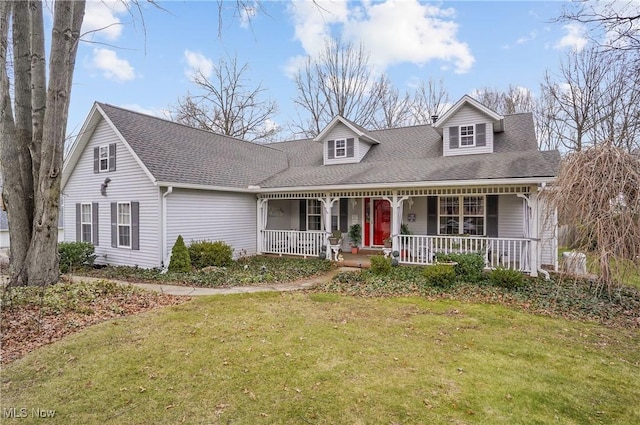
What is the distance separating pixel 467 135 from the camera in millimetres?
12844

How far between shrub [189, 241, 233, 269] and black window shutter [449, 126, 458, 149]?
9068 mm

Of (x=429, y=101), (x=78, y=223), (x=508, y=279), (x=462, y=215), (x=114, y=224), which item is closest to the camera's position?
(x=508, y=279)

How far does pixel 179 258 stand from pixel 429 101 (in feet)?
79.3

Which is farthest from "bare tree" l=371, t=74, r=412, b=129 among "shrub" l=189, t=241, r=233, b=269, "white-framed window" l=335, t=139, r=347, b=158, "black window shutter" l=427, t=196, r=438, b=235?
"shrub" l=189, t=241, r=233, b=269

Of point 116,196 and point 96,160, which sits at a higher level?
point 96,160

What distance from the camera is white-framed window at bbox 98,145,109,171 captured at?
12.1 metres

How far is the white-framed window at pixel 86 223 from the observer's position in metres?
12.8

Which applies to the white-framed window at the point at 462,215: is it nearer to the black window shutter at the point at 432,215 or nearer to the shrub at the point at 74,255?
the black window shutter at the point at 432,215

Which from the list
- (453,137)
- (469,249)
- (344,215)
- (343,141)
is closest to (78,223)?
(344,215)

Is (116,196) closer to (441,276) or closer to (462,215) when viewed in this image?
(441,276)

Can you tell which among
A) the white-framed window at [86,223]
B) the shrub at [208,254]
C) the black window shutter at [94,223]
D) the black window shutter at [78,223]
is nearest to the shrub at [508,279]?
the shrub at [208,254]

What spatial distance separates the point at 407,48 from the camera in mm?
17844

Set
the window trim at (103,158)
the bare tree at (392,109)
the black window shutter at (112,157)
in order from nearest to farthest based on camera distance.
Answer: the black window shutter at (112,157), the window trim at (103,158), the bare tree at (392,109)

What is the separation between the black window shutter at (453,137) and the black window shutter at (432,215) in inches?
87.1
